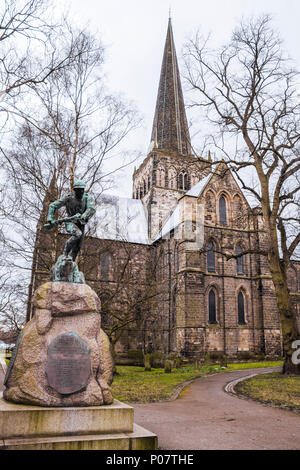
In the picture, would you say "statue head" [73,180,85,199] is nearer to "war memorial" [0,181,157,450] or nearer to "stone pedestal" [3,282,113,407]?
"war memorial" [0,181,157,450]

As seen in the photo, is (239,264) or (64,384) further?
(239,264)

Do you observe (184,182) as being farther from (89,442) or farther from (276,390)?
(89,442)

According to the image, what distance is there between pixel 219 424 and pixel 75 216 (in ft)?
15.6

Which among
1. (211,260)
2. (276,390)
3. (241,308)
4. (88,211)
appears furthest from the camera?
(211,260)

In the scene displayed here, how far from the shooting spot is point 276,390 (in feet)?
37.7

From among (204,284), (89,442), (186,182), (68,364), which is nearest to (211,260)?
(204,284)

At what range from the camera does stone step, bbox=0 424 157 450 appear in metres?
4.45

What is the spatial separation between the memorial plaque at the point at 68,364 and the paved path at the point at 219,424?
1.55m

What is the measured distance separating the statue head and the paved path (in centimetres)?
430

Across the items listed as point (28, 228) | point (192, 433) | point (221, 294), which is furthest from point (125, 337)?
point (192, 433)

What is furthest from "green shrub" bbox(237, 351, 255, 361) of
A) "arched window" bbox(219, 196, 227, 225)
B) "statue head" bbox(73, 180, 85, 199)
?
"statue head" bbox(73, 180, 85, 199)

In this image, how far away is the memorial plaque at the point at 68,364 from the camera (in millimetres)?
5191
